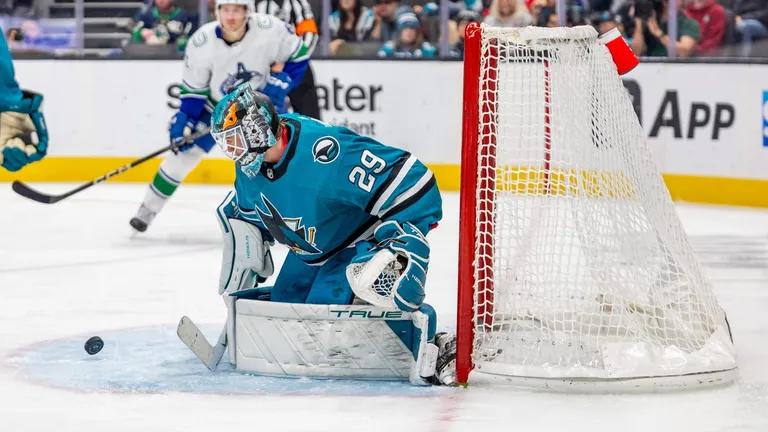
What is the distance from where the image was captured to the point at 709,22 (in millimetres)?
7426

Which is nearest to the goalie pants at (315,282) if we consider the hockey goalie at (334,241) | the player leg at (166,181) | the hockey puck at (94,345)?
the hockey goalie at (334,241)

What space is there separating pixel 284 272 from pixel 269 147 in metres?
0.46

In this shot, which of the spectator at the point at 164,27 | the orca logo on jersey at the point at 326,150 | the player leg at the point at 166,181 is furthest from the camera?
the spectator at the point at 164,27

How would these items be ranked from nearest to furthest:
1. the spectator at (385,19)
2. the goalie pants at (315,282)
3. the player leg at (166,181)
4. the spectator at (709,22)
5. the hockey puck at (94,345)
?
the goalie pants at (315,282) → the hockey puck at (94,345) → the player leg at (166,181) → the spectator at (709,22) → the spectator at (385,19)

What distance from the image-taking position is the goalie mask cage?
10.7 feet

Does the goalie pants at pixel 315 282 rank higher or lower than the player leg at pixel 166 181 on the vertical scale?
higher

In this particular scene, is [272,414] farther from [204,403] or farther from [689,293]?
[689,293]

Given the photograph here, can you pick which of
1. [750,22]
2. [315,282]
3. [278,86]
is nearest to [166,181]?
[278,86]

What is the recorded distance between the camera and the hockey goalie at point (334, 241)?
3.21m

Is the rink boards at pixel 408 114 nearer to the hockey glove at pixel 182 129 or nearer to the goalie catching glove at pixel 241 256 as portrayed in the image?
the hockey glove at pixel 182 129

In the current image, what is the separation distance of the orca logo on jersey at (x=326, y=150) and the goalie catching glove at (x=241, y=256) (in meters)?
0.32

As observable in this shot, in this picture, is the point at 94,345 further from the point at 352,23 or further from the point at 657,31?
the point at 352,23

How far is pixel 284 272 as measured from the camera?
3.60 m

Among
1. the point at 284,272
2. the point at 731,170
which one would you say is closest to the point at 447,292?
the point at 284,272
